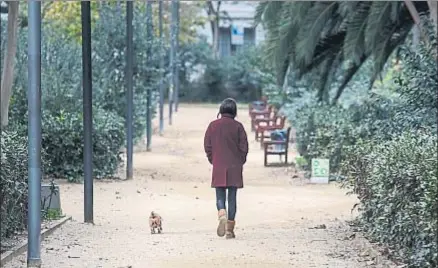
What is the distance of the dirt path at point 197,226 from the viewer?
29.7 feet

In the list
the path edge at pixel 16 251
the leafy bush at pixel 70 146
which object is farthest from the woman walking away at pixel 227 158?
the leafy bush at pixel 70 146

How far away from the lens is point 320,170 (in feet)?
61.0

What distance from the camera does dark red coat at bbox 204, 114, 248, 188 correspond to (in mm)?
10719

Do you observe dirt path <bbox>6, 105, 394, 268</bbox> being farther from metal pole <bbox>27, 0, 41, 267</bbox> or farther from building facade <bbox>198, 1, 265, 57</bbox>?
building facade <bbox>198, 1, 265, 57</bbox>

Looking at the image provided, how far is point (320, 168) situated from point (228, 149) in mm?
7990

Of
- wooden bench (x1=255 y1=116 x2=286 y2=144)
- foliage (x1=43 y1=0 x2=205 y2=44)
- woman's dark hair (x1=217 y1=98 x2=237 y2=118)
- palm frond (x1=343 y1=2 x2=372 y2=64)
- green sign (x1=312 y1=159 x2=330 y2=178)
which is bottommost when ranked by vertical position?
wooden bench (x1=255 y1=116 x2=286 y2=144)

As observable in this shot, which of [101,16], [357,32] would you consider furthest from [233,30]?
[357,32]

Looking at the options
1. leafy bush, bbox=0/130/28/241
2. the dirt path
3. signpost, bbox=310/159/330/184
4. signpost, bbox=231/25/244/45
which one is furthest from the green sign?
signpost, bbox=231/25/244/45

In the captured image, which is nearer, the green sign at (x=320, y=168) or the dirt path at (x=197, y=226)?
the dirt path at (x=197, y=226)

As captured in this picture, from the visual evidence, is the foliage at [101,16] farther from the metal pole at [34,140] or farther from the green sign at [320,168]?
the metal pole at [34,140]

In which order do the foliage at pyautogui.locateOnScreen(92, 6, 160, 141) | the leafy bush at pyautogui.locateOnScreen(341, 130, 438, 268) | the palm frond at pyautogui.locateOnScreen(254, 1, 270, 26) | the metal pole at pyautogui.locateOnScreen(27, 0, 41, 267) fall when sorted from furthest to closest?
the foliage at pyautogui.locateOnScreen(92, 6, 160, 141), the palm frond at pyautogui.locateOnScreen(254, 1, 270, 26), the metal pole at pyautogui.locateOnScreen(27, 0, 41, 267), the leafy bush at pyautogui.locateOnScreen(341, 130, 438, 268)

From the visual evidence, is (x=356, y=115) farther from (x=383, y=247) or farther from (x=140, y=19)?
(x=383, y=247)

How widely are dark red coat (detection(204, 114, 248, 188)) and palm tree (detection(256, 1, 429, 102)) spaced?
329 inches

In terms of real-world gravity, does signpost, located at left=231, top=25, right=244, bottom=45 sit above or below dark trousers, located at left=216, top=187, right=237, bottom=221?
above
